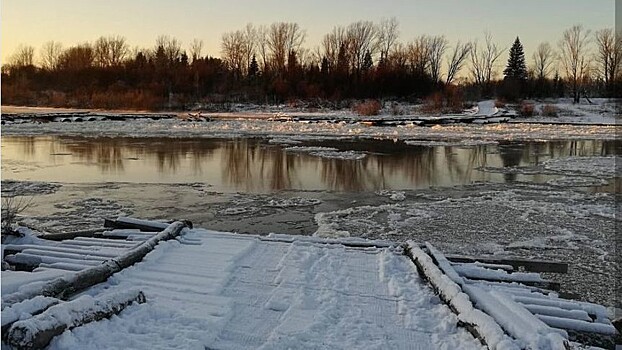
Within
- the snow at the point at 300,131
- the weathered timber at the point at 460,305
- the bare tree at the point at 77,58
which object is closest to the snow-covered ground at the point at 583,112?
the snow at the point at 300,131

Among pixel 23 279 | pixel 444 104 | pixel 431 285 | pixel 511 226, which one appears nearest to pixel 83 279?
pixel 23 279

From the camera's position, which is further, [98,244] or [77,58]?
[77,58]

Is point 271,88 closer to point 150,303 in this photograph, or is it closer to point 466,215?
point 466,215

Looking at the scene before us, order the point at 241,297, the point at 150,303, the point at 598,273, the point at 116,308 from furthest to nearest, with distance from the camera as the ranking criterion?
the point at 598,273
the point at 241,297
the point at 150,303
the point at 116,308

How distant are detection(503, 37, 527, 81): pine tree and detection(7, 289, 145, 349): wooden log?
80.4 m

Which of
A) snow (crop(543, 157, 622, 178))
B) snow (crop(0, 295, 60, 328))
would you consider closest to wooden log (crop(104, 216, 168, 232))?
snow (crop(0, 295, 60, 328))

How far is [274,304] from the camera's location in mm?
4859

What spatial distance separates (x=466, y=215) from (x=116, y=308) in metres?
7.86

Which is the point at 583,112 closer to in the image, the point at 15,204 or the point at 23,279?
the point at 15,204

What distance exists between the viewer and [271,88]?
66.7 meters

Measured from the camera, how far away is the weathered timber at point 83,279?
4.16m

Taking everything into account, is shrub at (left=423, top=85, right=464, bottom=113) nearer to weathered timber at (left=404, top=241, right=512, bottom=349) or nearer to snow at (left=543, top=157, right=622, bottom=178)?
snow at (left=543, top=157, right=622, bottom=178)

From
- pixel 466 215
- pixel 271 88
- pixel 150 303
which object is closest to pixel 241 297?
pixel 150 303

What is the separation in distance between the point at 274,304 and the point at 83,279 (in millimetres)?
1659
